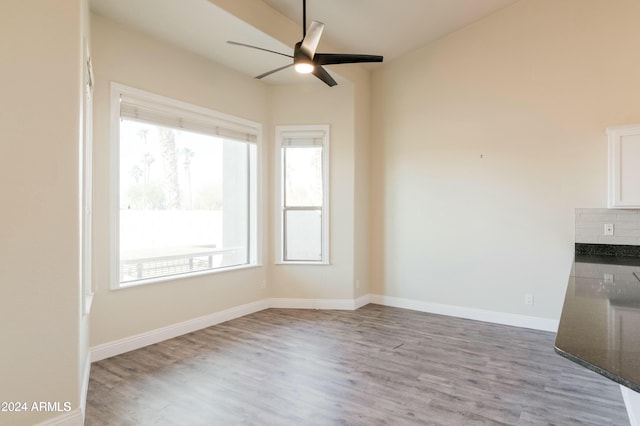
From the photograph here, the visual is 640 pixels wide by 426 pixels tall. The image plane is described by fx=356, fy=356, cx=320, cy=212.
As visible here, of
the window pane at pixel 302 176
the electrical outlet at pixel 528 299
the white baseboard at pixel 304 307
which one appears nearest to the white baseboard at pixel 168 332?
the white baseboard at pixel 304 307

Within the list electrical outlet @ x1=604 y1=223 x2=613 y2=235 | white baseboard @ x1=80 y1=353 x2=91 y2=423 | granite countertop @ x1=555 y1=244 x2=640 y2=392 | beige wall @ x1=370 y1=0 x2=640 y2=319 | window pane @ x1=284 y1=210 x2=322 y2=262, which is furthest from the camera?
window pane @ x1=284 y1=210 x2=322 y2=262

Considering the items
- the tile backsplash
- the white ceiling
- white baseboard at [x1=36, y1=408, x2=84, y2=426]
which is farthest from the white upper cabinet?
white baseboard at [x1=36, y1=408, x2=84, y2=426]

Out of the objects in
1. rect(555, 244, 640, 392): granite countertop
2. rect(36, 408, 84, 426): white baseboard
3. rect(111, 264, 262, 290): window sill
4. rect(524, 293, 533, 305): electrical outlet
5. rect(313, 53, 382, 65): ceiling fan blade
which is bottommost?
rect(36, 408, 84, 426): white baseboard

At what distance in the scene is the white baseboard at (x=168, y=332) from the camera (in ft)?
10.8

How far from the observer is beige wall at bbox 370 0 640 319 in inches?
154

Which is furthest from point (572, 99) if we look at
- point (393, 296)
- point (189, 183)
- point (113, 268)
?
point (113, 268)

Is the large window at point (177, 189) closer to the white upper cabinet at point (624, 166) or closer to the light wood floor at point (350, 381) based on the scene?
the light wood floor at point (350, 381)

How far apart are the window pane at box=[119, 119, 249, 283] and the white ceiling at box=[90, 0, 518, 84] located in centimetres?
97

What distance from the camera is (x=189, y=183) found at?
Result: 14.2ft

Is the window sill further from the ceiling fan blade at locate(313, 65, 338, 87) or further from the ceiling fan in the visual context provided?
the ceiling fan blade at locate(313, 65, 338, 87)

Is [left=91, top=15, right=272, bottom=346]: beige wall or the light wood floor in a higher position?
[left=91, top=15, right=272, bottom=346]: beige wall

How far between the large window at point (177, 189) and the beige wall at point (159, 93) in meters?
0.11

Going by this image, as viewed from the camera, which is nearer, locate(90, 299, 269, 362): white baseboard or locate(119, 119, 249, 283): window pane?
locate(90, 299, 269, 362): white baseboard

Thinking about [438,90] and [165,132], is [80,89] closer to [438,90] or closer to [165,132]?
[165,132]
